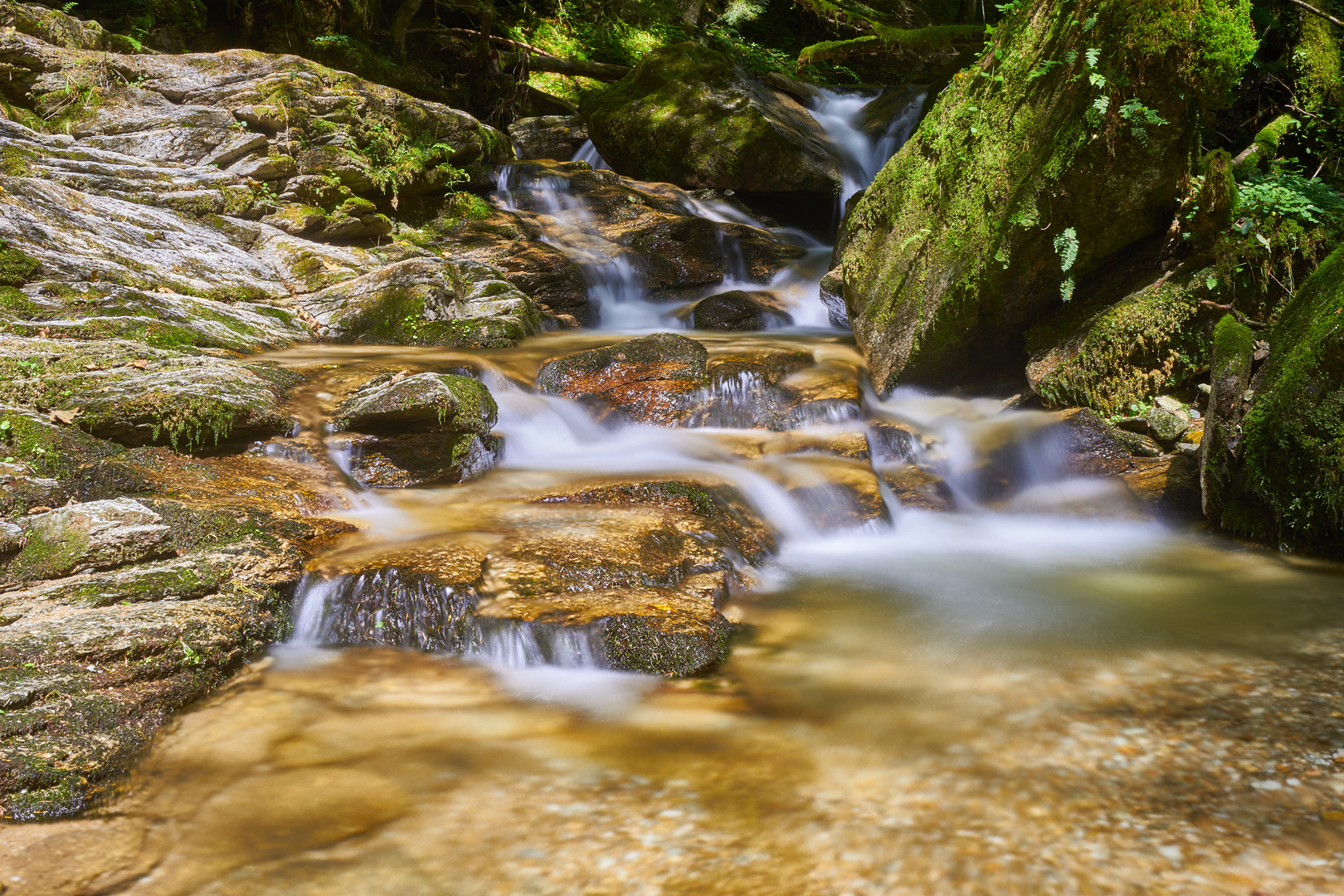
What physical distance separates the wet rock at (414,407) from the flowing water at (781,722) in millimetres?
306

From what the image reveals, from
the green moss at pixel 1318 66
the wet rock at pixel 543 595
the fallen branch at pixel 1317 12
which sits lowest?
the wet rock at pixel 543 595

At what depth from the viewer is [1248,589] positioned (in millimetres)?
4402

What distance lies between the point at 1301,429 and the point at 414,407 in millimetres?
5697

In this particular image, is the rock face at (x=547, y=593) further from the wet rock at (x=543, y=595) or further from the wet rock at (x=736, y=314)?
the wet rock at (x=736, y=314)

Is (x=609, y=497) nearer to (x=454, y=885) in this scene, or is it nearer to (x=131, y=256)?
(x=454, y=885)

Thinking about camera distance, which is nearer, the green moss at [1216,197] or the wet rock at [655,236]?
the green moss at [1216,197]

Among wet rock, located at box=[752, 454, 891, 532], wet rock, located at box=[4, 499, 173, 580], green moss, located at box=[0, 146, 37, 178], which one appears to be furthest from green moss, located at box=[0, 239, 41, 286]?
wet rock, located at box=[752, 454, 891, 532]

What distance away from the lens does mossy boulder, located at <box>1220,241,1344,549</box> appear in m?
4.46

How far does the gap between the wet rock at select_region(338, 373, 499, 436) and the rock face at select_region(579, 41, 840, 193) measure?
8.74m

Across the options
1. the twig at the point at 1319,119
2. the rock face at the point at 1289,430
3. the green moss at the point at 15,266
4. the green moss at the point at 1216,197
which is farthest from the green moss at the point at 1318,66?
the green moss at the point at 15,266

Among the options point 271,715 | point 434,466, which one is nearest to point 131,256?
point 434,466

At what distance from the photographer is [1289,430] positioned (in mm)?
4641

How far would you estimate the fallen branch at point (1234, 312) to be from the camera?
579cm

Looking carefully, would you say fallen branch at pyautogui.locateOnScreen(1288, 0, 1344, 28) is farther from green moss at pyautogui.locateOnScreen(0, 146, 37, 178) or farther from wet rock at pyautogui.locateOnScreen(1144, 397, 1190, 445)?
green moss at pyautogui.locateOnScreen(0, 146, 37, 178)
